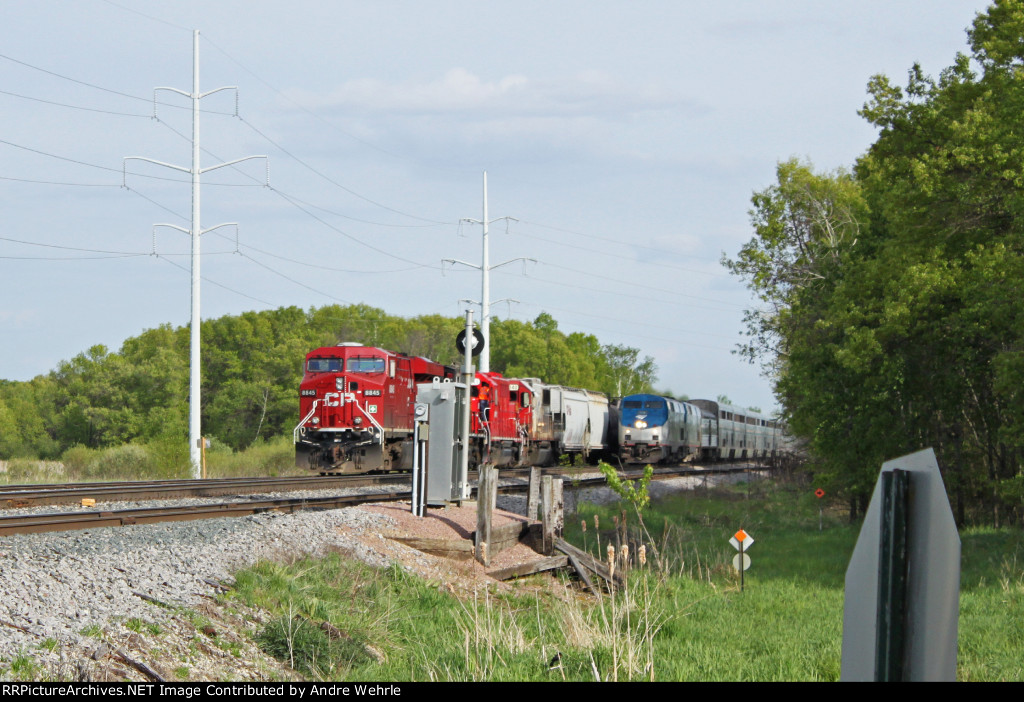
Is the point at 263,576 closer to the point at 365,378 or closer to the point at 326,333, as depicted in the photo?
the point at 365,378

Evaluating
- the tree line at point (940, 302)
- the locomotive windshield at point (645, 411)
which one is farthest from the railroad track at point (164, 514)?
the locomotive windshield at point (645, 411)

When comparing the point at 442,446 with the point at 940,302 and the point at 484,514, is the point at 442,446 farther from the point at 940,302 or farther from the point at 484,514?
the point at 940,302

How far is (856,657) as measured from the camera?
192 cm

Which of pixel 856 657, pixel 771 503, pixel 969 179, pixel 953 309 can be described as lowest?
pixel 771 503

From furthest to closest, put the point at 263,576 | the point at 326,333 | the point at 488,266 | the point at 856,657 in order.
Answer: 1. the point at 326,333
2. the point at 488,266
3. the point at 263,576
4. the point at 856,657

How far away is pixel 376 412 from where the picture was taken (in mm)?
27719

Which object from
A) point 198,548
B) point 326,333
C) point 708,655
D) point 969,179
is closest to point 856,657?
point 708,655

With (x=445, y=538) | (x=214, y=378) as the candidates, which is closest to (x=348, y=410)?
(x=445, y=538)

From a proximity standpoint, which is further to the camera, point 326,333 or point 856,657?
point 326,333

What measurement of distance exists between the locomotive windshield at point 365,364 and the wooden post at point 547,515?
1327 cm

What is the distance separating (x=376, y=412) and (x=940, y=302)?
50.3 feet

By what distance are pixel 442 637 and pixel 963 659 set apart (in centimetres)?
542

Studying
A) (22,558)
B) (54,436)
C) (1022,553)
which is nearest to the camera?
(22,558)

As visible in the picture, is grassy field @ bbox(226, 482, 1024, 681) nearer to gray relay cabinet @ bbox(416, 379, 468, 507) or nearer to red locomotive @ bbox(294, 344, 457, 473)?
gray relay cabinet @ bbox(416, 379, 468, 507)
